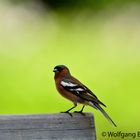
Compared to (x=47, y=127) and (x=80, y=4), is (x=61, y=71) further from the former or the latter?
(x=80, y=4)

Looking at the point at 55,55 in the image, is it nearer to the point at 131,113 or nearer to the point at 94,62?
the point at 94,62

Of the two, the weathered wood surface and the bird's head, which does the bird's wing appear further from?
the weathered wood surface

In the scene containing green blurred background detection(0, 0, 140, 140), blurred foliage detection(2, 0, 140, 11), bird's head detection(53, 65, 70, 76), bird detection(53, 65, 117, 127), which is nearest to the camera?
bird detection(53, 65, 117, 127)

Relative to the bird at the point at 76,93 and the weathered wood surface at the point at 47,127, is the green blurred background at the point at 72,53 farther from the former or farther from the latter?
the weathered wood surface at the point at 47,127

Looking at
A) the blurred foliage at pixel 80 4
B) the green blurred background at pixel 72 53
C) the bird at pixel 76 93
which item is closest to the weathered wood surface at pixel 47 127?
the bird at pixel 76 93

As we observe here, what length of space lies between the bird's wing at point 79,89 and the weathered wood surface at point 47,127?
32.0 inches

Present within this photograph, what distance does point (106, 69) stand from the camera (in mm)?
6402

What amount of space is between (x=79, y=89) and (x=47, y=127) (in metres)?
1.03

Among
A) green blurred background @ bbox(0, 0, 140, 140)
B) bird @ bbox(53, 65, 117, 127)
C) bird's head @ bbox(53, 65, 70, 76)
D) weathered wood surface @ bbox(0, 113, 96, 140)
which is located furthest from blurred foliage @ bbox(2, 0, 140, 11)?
weathered wood surface @ bbox(0, 113, 96, 140)

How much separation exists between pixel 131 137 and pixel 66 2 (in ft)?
8.54

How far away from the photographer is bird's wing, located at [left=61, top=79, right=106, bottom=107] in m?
4.36

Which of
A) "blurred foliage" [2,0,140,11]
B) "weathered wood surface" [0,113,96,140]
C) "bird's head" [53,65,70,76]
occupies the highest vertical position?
"blurred foliage" [2,0,140,11]

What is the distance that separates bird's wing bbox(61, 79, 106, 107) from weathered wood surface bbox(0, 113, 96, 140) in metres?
0.81

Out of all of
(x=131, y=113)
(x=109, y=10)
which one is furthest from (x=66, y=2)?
(x=131, y=113)
